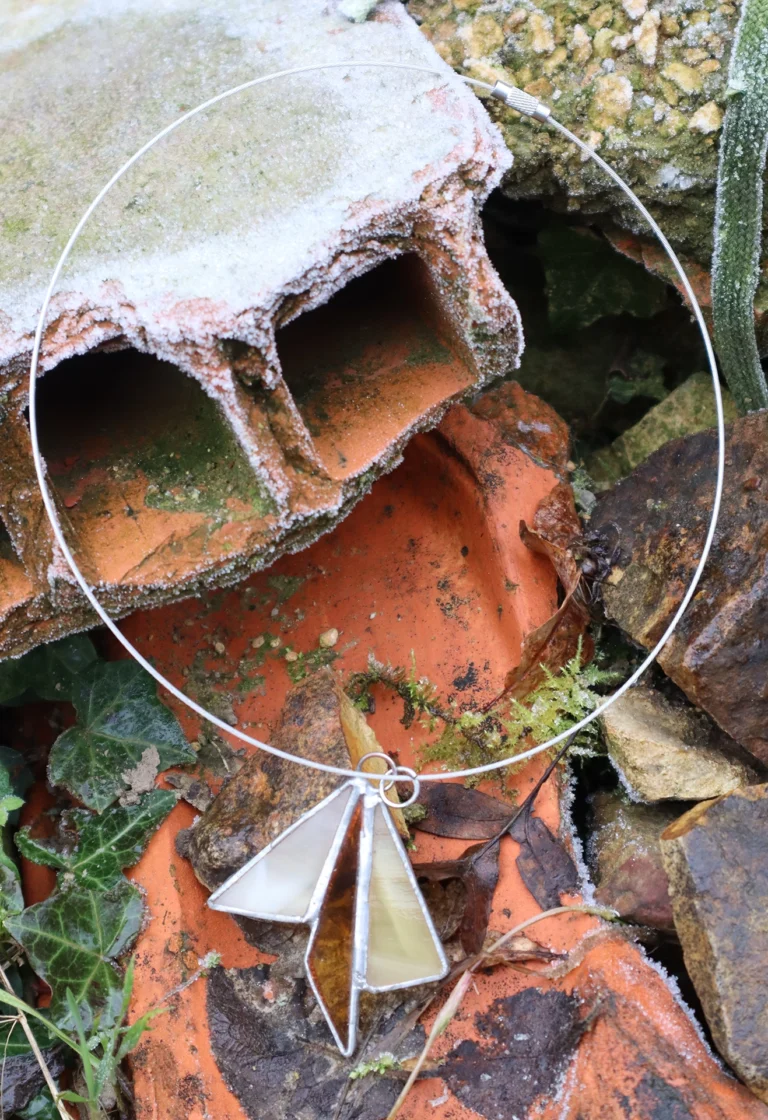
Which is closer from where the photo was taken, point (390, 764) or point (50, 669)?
point (390, 764)

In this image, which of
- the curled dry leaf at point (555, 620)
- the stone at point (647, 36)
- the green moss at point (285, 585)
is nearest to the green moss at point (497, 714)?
the curled dry leaf at point (555, 620)

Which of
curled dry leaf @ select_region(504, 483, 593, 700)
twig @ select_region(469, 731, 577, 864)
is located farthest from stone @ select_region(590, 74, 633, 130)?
twig @ select_region(469, 731, 577, 864)

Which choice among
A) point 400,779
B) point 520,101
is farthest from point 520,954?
point 520,101

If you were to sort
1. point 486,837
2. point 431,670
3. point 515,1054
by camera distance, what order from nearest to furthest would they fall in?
point 515,1054 < point 486,837 < point 431,670

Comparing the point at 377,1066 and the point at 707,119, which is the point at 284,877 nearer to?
the point at 377,1066

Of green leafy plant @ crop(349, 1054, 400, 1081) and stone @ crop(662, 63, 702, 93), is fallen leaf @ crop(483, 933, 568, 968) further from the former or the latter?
stone @ crop(662, 63, 702, 93)

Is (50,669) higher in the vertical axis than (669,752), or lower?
higher
